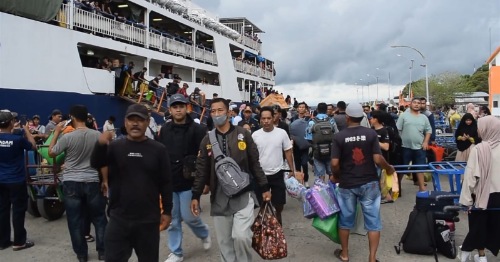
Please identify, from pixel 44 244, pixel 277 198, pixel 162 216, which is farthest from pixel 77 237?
pixel 277 198

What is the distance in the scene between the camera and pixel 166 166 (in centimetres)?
339

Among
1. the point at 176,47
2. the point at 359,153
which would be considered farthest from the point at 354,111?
the point at 176,47

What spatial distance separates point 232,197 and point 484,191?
8.02ft

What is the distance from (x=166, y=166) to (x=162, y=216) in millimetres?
415

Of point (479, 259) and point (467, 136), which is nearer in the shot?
point (479, 259)

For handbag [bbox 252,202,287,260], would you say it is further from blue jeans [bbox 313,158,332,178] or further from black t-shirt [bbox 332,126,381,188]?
blue jeans [bbox 313,158,332,178]

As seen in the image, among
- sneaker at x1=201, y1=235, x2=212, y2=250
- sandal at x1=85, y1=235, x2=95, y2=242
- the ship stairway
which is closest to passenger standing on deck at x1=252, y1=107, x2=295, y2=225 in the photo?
sneaker at x1=201, y1=235, x2=212, y2=250

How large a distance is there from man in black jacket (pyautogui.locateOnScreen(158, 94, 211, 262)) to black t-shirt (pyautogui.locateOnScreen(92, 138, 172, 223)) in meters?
1.16

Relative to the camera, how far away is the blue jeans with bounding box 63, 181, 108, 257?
15.6 feet

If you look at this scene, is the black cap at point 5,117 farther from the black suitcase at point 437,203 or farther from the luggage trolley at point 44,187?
the black suitcase at point 437,203

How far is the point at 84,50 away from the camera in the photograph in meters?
14.7

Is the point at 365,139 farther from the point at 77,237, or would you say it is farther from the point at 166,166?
the point at 77,237

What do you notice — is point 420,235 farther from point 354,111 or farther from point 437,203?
point 354,111

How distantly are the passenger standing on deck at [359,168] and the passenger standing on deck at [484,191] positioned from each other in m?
0.78
